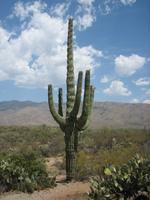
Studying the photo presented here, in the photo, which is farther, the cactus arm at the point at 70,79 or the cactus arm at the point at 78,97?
the cactus arm at the point at 70,79

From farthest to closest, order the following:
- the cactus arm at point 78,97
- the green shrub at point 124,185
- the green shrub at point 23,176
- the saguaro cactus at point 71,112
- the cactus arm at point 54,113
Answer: the cactus arm at point 54,113 < the saguaro cactus at point 71,112 < the cactus arm at point 78,97 < the green shrub at point 23,176 < the green shrub at point 124,185

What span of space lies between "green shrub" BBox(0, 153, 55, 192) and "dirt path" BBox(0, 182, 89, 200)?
0.33 metres

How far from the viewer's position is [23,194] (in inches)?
454

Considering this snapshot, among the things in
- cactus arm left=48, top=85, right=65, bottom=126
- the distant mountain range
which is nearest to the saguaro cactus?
cactus arm left=48, top=85, right=65, bottom=126

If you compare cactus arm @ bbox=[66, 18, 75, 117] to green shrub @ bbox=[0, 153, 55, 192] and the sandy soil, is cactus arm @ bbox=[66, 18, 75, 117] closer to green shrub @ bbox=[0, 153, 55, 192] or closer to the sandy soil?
green shrub @ bbox=[0, 153, 55, 192]

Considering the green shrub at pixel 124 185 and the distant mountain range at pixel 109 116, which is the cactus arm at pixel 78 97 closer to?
→ the green shrub at pixel 124 185

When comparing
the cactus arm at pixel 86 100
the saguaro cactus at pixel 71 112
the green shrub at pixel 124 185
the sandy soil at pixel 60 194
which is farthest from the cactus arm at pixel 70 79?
the green shrub at pixel 124 185

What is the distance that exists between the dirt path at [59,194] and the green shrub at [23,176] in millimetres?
330

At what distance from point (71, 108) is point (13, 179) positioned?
3.45 meters

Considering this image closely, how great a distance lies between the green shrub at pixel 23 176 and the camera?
39.3 feet

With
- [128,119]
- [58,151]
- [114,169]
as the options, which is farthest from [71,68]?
[128,119]

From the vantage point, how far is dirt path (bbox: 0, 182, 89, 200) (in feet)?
35.6

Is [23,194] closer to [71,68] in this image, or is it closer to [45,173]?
[45,173]

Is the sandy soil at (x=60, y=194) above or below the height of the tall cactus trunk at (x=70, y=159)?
below
